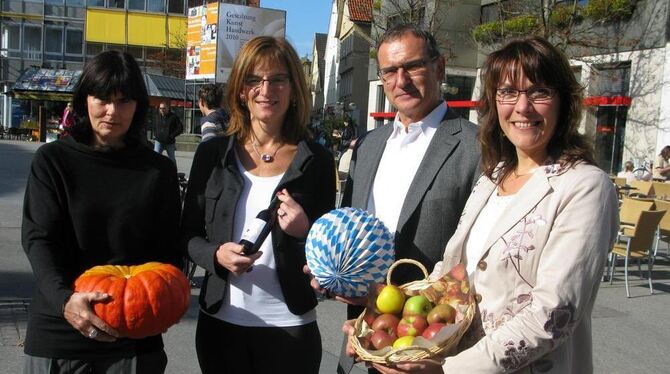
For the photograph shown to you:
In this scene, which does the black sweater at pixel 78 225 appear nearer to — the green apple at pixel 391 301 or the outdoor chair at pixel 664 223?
the green apple at pixel 391 301

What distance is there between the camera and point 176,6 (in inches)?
1708

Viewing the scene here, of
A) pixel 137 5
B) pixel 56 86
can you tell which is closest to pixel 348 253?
pixel 56 86

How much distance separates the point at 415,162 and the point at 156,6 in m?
44.4

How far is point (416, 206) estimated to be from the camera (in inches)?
108

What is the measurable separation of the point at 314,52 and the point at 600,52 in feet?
215

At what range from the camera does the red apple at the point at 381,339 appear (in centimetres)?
203

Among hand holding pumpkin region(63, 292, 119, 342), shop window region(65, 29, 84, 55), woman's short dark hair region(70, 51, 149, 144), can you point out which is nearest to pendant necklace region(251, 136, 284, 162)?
woman's short dark hair region(70, 51, 149, 144)

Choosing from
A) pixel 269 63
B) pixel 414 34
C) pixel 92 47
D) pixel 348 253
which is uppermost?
pixel 92 47

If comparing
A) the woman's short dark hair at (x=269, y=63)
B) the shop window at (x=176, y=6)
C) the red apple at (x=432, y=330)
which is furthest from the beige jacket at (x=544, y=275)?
the shop window at (x=176, y=6)

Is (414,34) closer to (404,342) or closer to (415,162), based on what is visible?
(415,162)

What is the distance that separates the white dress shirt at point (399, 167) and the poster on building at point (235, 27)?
17.4 metres

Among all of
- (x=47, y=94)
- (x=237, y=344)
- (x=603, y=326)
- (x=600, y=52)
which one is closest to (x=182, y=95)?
(x=47, y=94)

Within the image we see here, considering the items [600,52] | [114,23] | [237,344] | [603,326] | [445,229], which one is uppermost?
[114,23]

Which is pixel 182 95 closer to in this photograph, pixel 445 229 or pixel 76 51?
pixel 76 51
